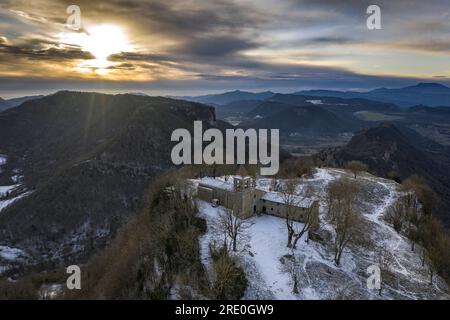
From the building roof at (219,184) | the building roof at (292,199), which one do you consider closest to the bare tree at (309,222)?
the building roof at (292,199)

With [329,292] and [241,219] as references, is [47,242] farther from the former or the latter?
[329,292]

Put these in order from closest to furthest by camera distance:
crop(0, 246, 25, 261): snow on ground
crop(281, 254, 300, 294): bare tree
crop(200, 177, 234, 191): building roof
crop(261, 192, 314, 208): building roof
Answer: crop(281, 254, 300, 294): bare tree → crop(261, 192, 314, 208): building roof → crop(200, 177, 234, 191): building roof → crop(0, 246, 25, 261): snow on ground

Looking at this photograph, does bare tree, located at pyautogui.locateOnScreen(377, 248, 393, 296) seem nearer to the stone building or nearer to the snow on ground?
the stone building

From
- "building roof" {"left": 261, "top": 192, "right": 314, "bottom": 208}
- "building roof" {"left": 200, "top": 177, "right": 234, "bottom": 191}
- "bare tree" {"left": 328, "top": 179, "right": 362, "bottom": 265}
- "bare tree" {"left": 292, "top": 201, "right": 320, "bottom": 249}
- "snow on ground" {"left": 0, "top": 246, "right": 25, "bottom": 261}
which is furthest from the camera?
"snow on ground" {"left": 0, "top": 246, "right": 25, "bottom": 261}

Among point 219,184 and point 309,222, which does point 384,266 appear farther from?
point 219,184

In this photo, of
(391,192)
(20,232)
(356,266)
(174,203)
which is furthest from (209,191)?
(20,232)

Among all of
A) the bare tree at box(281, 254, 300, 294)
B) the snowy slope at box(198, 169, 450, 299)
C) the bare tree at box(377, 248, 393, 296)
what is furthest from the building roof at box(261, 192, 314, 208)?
the bare tree at box(377, 248, 393, 296)

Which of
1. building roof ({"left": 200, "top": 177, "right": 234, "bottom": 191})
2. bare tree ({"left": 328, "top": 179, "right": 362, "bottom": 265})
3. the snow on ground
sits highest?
building roof ({"left": 200, "top": 177, "right": 234, "bottom": 191})

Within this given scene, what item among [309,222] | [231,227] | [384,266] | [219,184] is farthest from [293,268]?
[219,184]
